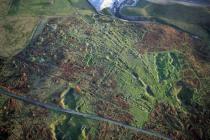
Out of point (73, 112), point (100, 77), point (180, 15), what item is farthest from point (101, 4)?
point (73, 112)

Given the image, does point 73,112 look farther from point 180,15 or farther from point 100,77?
point 180,15

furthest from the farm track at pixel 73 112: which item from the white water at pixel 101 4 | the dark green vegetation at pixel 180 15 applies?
the white water at pixel 101 4

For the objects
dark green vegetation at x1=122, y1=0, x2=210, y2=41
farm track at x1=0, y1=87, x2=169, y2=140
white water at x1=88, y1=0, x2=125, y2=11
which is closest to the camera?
farm track at x1=0, y1=87, x2=169, y2=140

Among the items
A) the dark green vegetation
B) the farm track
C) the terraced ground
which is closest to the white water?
the terraced ground

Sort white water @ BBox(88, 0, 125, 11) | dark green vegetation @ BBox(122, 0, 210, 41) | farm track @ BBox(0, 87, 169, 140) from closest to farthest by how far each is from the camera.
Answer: farm track @ BBox(0, 87, 169, 140) < dark green vegetation @ BBox(122, 0, 210, 41) < white water @ BBox(88, 0, 125, 11)

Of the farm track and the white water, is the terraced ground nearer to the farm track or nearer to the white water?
the farm track

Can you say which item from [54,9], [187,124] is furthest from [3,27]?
[187,124]

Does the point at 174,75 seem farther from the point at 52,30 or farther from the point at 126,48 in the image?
the point at 52,30

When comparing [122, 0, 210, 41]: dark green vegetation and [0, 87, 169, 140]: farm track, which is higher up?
[122, 0, 210, 41]: dark green vegetation
